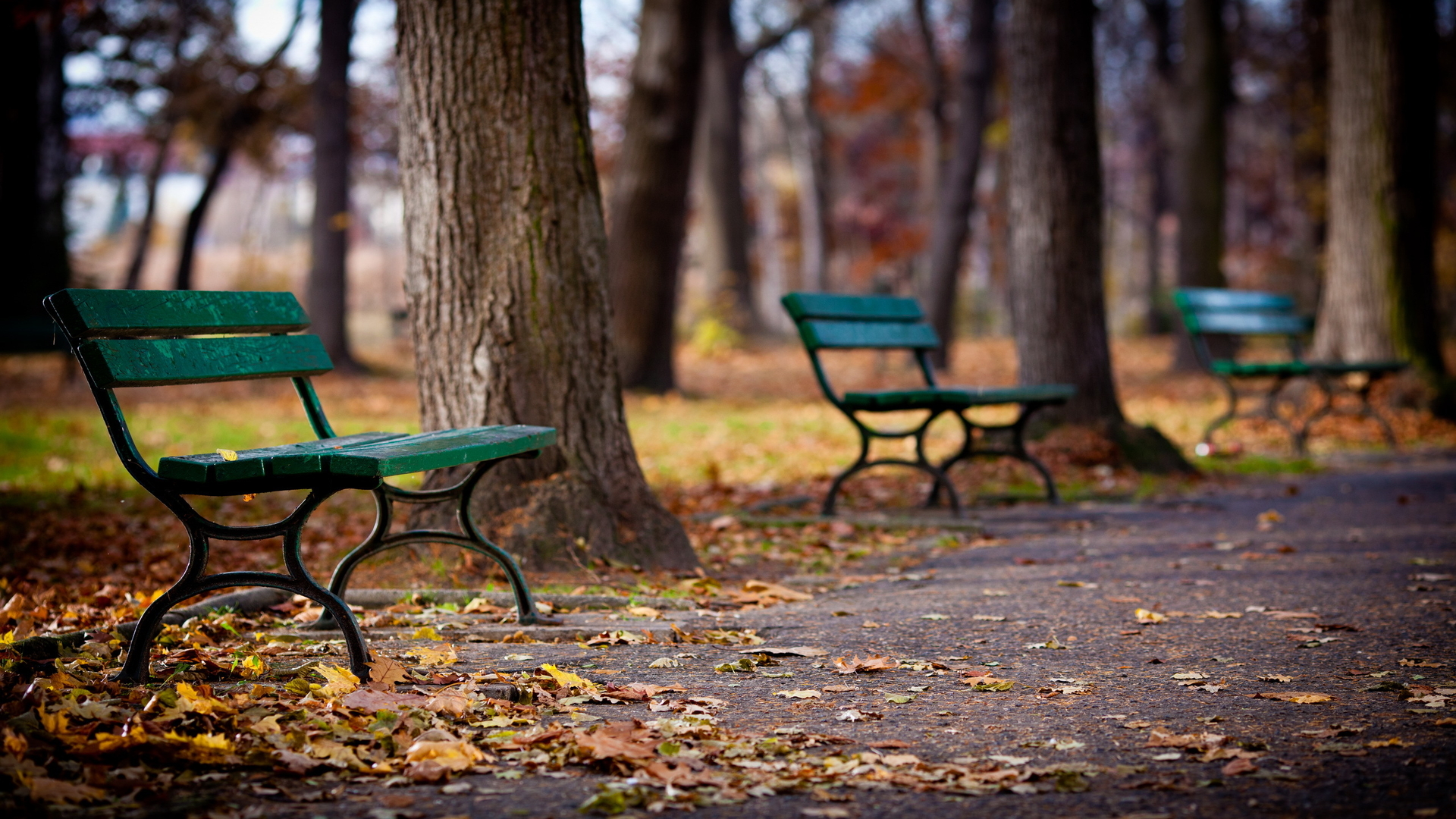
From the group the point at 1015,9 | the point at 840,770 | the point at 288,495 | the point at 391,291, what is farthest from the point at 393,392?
the point at 391,291

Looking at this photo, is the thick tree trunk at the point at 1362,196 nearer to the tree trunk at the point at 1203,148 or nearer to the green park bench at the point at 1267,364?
the green park bench at the point at 1267,364

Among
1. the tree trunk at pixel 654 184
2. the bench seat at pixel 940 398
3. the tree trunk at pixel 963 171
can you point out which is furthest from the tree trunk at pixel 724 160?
the bench seat at pixel 940 398

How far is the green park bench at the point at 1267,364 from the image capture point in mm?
8383

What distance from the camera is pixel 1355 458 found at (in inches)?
330

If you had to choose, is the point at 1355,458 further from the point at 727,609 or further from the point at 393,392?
the point at 393,392

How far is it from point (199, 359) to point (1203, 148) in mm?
13561

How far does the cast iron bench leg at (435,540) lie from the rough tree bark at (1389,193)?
27.1 ft

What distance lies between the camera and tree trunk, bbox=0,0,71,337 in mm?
14531

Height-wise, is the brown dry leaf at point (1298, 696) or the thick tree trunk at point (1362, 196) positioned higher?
the thick tree trunk at point (1362, 196)

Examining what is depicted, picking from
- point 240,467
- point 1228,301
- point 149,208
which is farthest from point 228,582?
point 149,208

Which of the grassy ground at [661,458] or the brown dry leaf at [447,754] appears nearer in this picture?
the brown dry leaf at [447,754]

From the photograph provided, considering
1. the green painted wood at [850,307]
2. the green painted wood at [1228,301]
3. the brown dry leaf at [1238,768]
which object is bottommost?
the brown dry leaf at [1238,768]

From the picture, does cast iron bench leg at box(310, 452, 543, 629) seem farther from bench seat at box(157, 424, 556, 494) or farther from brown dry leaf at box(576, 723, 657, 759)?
brown dry leaf at box(576, 723, 657, 759)

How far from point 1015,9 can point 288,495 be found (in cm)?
523
